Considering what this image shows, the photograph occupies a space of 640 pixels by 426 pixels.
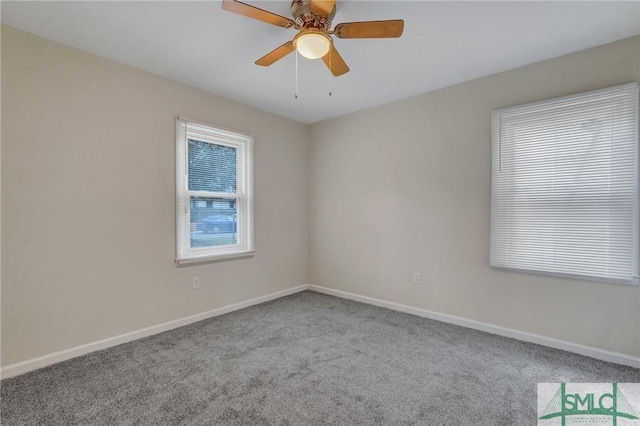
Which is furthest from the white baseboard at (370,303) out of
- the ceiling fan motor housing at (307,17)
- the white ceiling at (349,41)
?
the ceiling fan motor housing at (307,17)

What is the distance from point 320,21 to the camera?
5.94 ft

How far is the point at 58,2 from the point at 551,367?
13.9 feet

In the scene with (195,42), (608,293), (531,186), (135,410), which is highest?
(195,42)

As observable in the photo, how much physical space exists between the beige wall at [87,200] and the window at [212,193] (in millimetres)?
115

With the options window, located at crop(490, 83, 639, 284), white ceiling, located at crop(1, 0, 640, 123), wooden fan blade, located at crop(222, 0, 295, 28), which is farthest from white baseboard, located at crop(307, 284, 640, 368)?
wooden fan blade, located at crop(222, 0, 295, 28)

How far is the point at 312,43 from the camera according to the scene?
180cm

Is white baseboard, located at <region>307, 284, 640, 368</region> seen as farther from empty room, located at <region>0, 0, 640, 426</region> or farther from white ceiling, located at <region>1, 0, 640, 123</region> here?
white ceiling, located at <region>1, 0, 640, 123</region>

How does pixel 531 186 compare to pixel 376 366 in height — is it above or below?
above

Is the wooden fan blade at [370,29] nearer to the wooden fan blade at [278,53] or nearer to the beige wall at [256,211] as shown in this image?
the wooden fan blade at [278,53]

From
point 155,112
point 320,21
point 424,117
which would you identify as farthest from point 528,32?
point 155,112

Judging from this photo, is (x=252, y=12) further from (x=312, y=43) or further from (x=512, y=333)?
(x=512, y=333)

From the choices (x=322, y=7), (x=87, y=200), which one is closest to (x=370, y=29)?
(x=322, y=7)

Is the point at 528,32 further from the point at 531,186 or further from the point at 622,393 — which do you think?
the point at 622,393

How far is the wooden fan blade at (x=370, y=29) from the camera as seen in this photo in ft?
5.63
